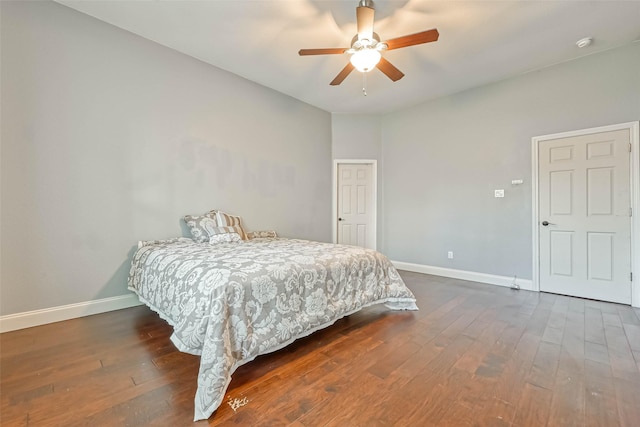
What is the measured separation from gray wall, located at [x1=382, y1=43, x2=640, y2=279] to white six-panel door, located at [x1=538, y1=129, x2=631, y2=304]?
0.18 meters

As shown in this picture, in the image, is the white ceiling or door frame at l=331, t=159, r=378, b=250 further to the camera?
door frame at l=331, t=159, r=378, b=250

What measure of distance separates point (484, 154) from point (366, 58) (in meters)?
2.70

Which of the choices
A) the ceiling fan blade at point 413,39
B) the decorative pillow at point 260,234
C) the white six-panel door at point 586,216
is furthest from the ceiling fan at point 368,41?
the white six-panel door at point 586,216

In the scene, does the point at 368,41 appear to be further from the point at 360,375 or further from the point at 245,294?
the point at 360,375

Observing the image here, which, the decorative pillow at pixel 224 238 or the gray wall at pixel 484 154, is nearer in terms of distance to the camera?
the decorative pillow at pixel 224 238

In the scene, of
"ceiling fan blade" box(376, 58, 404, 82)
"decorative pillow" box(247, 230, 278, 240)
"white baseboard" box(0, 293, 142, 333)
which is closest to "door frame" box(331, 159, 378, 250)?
"decorative pillow" box(247, 230, 278, 240)

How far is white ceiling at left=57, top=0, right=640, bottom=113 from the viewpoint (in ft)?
8.25

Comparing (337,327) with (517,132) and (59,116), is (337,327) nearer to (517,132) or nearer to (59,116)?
(59,116)

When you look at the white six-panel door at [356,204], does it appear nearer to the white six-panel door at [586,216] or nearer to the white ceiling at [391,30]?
the white ceiling at [391,30]

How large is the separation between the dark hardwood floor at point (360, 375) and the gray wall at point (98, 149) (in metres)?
0.58

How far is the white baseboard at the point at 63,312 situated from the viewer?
233cm

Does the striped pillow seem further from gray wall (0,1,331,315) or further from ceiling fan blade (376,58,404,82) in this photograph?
ceiling fan blade (376,58,404,82)

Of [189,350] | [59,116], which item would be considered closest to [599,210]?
[189,350]

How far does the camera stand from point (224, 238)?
10.3 ft
